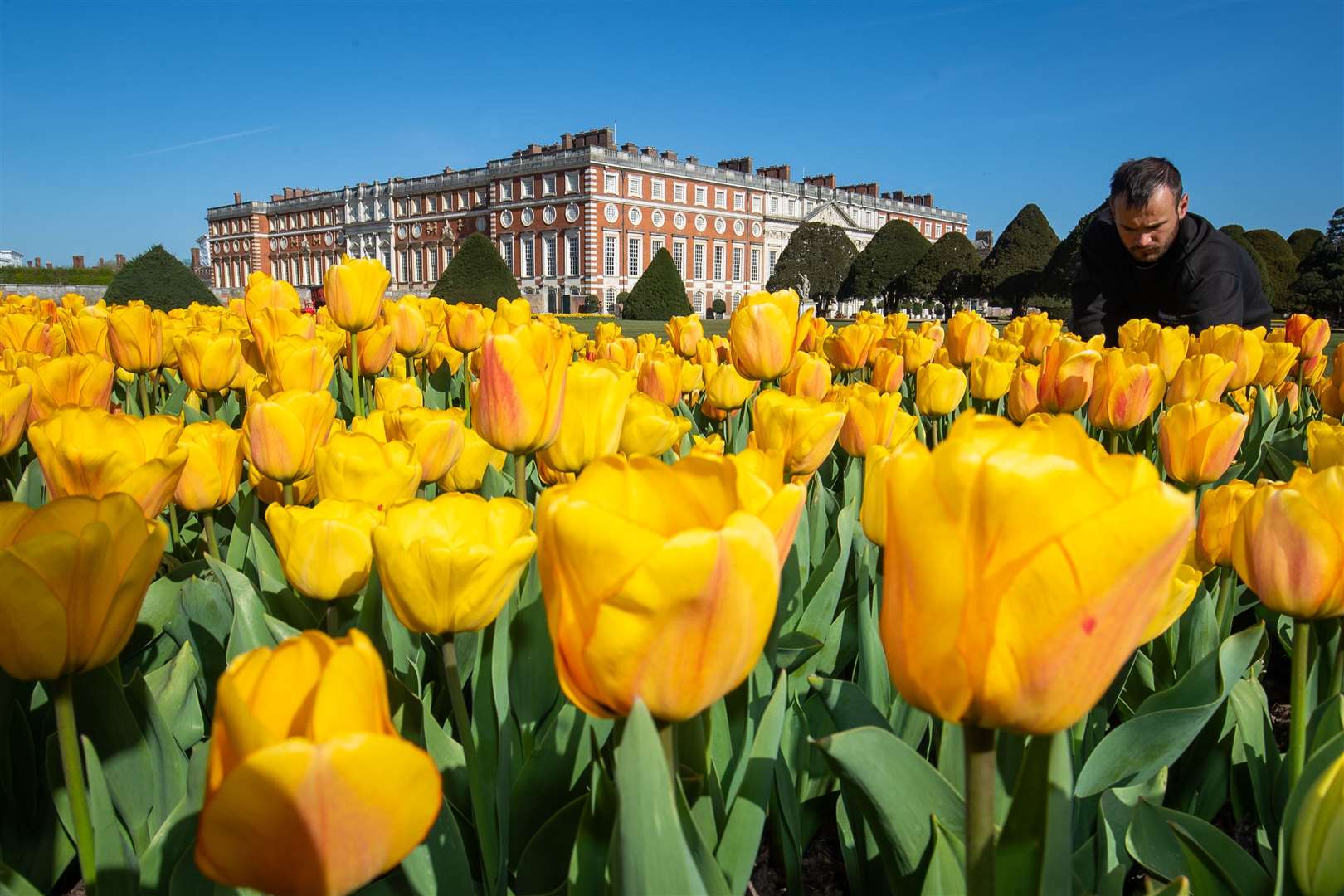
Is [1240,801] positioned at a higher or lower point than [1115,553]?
lower

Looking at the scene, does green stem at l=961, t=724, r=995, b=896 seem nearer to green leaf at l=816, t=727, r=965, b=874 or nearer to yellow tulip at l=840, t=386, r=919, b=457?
green leaf at l=816, t=727, r=965, b=874

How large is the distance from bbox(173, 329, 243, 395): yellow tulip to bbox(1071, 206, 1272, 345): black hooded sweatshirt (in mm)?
2867

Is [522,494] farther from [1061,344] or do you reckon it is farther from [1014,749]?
[1061,344]

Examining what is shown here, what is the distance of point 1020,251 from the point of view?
35562 millimetres

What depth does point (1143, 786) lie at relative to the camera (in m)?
0.93

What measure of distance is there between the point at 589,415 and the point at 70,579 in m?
0.63

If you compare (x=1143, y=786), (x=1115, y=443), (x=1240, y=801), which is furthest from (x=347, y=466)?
(x=1115, y=443)

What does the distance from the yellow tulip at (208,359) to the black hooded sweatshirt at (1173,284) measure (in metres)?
2.87

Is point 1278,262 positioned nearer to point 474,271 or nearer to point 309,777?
point 474,271

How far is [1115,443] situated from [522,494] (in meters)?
1.21

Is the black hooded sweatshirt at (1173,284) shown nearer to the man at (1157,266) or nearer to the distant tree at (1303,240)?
the man at (1157,266)

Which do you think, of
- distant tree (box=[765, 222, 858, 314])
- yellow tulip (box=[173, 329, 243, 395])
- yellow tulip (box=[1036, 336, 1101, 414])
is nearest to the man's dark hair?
yellow tulip (box=[1036, 336, 1101, 414])

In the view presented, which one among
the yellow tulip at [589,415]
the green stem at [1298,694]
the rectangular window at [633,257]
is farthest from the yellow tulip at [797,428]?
the rectangular window at [633,257]

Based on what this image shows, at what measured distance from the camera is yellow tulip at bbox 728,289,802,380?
1747mm
